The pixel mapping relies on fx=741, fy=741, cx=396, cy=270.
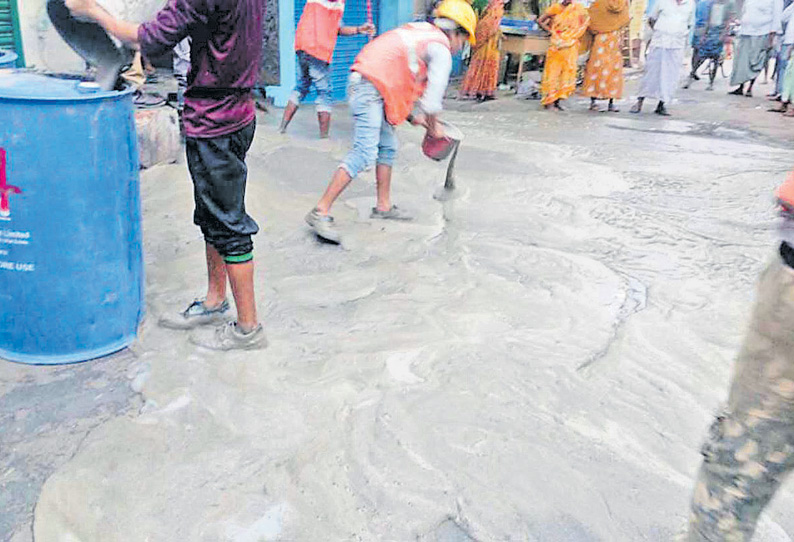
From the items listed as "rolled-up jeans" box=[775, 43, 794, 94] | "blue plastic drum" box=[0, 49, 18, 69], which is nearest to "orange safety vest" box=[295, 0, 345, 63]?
"blue plastic drum" box=[0, 49, 18, 69]

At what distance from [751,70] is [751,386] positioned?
11375mm

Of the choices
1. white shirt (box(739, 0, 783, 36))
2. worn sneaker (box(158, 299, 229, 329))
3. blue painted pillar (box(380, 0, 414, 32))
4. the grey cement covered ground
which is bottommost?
the grey cement covered ground

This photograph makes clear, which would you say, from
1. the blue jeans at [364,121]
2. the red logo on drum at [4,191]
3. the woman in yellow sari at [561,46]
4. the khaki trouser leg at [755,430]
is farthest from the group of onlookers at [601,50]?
the khaki trouser leg at [755,430]

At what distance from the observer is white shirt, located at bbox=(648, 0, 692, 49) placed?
8922 mm

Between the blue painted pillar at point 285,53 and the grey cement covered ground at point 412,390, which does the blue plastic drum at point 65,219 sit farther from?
the blue painted pillar at point 285,53

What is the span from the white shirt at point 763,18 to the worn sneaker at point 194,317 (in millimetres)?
10315

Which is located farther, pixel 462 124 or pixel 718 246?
pixel 462 124

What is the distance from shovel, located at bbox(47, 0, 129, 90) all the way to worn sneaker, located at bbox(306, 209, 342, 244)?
1644 millimetres

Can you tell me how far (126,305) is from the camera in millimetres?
2750

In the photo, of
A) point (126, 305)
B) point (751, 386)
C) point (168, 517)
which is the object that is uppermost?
point (751, 386)

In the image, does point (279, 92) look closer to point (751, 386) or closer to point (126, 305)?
point (126, 305)

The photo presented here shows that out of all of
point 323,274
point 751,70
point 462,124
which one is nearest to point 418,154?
point 462,124

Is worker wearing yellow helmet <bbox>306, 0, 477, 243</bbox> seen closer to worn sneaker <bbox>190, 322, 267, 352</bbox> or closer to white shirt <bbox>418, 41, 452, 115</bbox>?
white shirt <bbox>418, 41, 452, 115</bbox>

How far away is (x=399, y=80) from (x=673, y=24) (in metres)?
6.37
